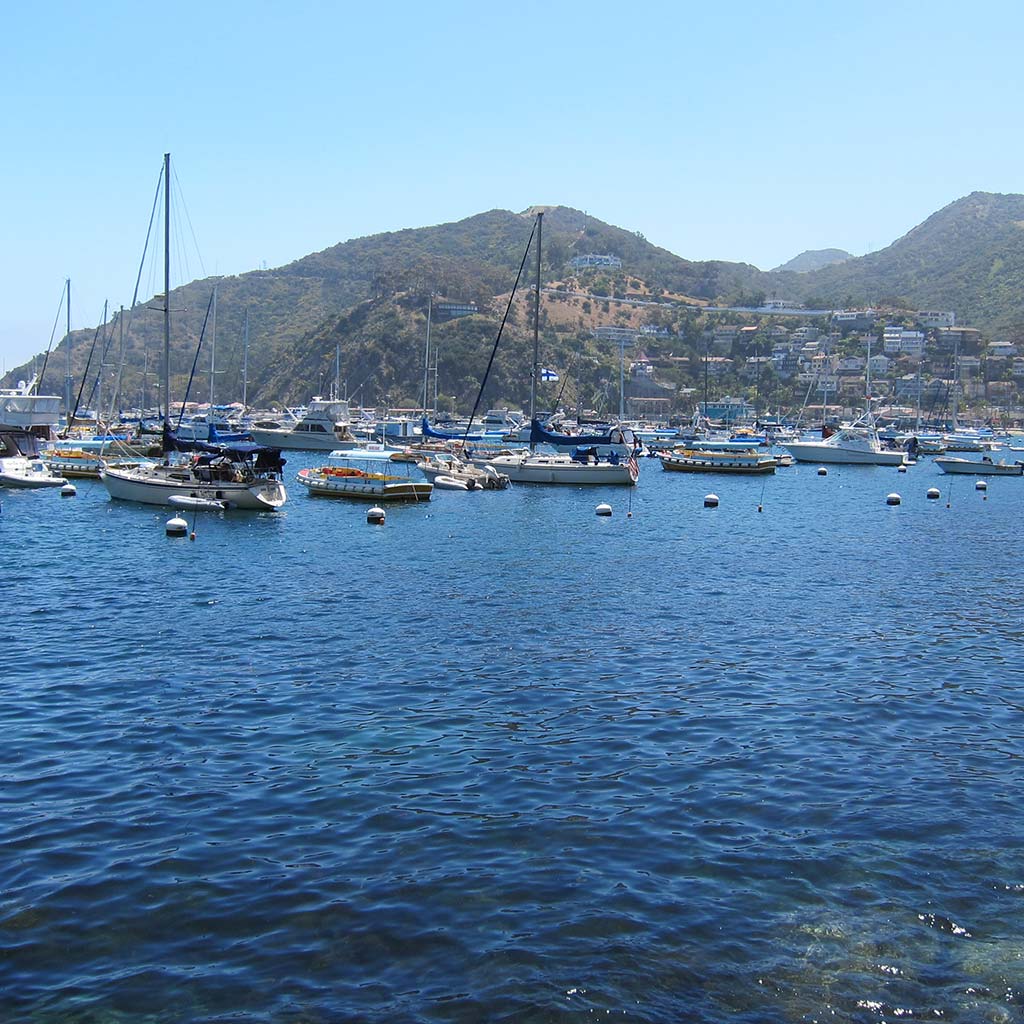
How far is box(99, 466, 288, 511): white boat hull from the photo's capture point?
5434cm

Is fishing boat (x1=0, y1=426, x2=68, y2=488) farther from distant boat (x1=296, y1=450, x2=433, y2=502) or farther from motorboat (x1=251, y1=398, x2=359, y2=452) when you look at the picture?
motorboat (x1=251, y1=398, x2=359, y2=452)

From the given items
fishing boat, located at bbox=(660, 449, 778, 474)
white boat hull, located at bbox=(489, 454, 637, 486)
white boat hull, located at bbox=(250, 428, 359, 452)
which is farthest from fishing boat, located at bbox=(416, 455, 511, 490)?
white boat hull, located at bbox=(250, 428, 359, 452)

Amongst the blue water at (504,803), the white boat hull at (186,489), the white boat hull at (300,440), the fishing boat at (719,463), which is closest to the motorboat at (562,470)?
the fishing boat at (719,463)

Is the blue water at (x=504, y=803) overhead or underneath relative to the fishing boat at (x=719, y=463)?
underneath

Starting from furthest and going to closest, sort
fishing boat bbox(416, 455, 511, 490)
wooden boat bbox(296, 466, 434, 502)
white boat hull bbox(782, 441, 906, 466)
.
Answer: white boat hull bbox(782, 441, 906, 466), fishing boat bbox(416, 455, 511, 490), wooden boat bbox(296, 466, 434, 502)

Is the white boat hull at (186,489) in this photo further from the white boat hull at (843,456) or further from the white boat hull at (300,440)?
the white boat hull at (843,456)

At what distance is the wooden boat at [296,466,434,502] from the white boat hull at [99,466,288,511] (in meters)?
7.39

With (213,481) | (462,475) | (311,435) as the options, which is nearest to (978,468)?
(462,475)

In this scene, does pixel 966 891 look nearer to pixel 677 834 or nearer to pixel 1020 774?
pixel 677 834

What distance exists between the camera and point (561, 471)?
7712 cm

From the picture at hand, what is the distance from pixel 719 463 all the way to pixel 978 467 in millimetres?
28652

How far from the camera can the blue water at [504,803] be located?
36.4 ft

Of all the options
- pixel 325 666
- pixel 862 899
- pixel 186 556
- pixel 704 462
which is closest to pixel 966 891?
pixel 862 899

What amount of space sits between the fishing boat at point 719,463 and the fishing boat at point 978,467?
1959 cm
